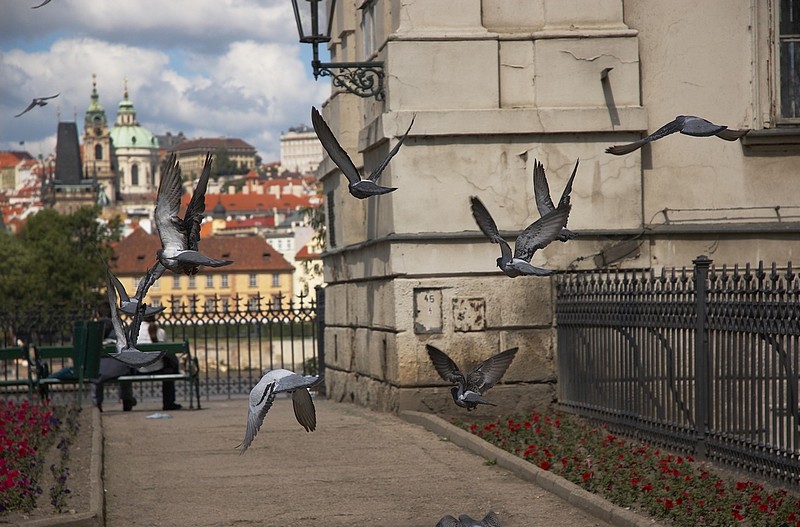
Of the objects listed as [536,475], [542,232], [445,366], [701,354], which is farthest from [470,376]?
[701,354]

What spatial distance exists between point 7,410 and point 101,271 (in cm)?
9181

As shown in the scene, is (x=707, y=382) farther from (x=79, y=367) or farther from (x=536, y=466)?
(x=79, y=367)

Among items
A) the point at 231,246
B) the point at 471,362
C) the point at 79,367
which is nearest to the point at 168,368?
the point at 79,367

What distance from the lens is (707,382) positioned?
1119 centimetres

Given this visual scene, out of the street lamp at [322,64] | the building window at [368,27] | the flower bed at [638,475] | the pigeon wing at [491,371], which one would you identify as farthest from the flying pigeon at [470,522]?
the building window at [368,27]

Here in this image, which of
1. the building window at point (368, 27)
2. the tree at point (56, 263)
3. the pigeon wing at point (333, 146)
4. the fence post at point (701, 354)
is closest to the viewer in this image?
the pigeon wing at point (333, 146)

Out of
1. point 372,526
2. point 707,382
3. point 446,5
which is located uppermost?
point 446,5

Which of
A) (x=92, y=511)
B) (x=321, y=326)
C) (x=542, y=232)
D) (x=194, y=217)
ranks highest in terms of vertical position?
(x=194, y=217)

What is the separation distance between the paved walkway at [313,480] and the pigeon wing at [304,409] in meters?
2.05

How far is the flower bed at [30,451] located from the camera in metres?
9.59

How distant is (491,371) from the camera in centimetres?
1016

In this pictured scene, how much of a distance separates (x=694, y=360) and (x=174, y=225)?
527 cm

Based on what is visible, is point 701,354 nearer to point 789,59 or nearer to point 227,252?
point 789,59

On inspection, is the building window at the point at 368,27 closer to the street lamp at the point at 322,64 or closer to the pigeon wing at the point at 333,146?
the street lamp at the point at 322,64
